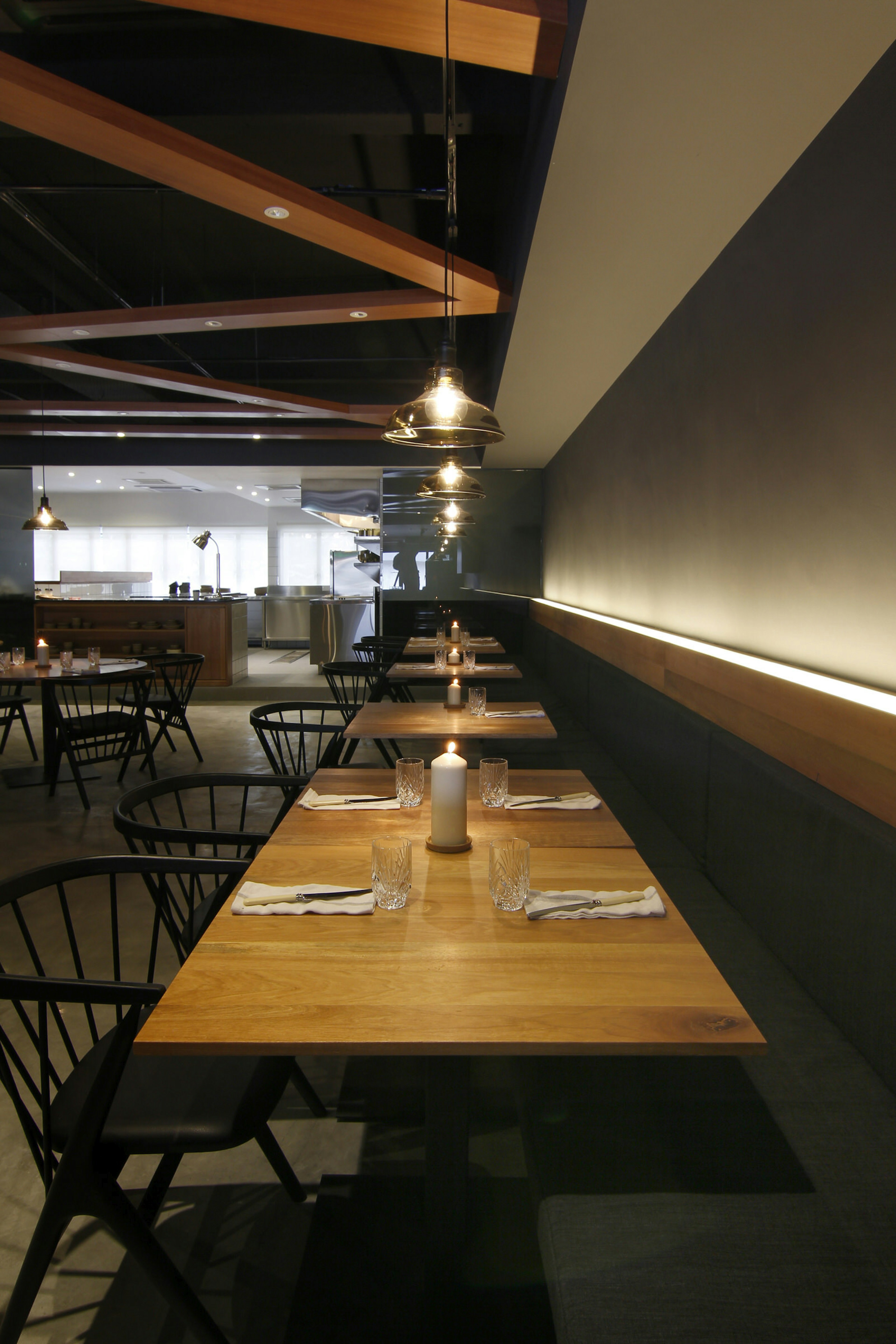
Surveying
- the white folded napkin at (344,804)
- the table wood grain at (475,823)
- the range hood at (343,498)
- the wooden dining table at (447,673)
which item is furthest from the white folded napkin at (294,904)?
the range hood at (343,498)

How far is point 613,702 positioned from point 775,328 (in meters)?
1.79

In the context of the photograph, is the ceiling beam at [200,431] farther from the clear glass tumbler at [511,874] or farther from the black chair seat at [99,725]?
the clear glass tumbler at [511,874]

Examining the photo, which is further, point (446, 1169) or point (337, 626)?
point (337, 626)

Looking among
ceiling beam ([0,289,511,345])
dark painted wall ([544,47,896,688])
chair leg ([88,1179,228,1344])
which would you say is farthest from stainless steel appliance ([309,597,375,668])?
chair leg ([88,1179,228,1344])

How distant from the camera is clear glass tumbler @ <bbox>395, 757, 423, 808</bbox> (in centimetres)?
192

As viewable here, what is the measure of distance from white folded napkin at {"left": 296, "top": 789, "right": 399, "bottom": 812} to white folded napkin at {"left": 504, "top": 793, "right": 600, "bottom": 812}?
0.29 m

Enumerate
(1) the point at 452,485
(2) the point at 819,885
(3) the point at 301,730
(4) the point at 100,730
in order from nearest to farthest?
1. (2) the point at 819,885
2. (3) the point at 301,730
3. (1) the point at 452,485
4. (4) the point at 100,730

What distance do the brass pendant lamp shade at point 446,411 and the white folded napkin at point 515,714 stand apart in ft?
4.53

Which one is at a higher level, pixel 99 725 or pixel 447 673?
pixel 447 673

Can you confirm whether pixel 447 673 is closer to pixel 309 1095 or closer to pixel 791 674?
pixel 791 674

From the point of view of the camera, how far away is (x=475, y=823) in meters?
1.85

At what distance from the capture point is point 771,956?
1821 millimetres

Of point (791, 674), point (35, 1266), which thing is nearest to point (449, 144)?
point (791, 674)

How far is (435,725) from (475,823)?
4.33ft
